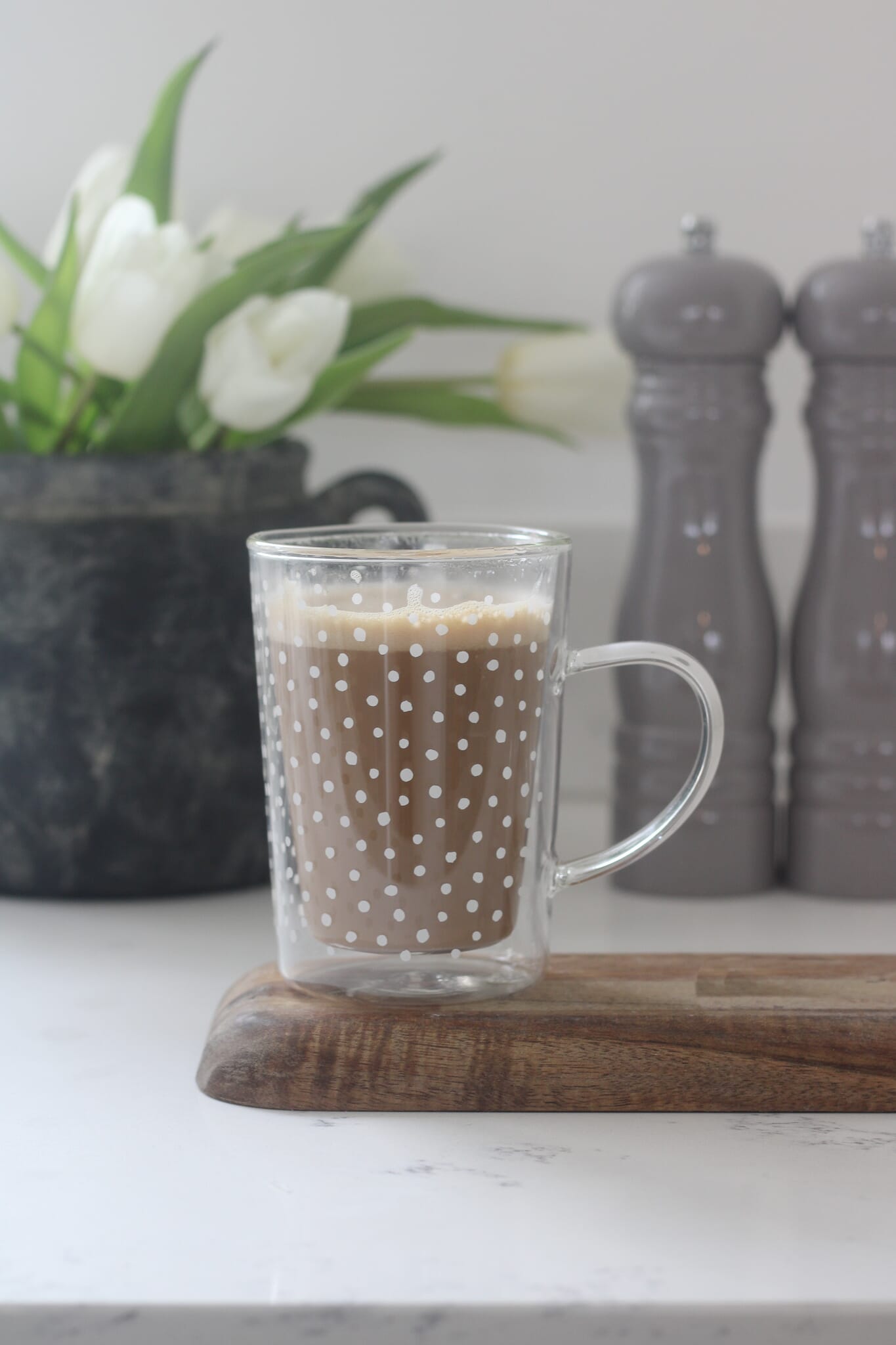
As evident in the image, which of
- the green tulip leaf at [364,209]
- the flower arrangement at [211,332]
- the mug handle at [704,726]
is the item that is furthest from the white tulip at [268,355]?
the mug handle at [704,726]

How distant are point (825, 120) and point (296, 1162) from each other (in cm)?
73

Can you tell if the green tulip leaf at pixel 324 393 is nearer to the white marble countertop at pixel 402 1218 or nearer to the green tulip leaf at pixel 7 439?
the green tulip leaf at pixel 7 439

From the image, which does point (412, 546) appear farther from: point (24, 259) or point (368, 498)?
point (24, 259)

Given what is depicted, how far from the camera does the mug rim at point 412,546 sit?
1.56 feet

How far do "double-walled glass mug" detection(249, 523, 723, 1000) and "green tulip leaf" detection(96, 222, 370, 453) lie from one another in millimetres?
182

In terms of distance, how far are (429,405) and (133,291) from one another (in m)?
0.24

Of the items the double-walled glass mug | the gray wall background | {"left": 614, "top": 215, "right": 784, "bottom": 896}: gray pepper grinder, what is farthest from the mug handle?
the gray wall background

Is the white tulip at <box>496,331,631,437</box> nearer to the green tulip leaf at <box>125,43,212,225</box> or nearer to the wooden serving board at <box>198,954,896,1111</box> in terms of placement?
the green tulip leaf at <box>125,43,212,225</box>

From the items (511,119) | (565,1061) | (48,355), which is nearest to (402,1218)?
(565,1061)

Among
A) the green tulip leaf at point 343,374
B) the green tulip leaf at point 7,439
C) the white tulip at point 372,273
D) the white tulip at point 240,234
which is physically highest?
the white tulip at point 240,234

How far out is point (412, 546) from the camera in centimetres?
55

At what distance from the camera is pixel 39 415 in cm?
71

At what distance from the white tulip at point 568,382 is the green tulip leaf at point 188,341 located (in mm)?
177

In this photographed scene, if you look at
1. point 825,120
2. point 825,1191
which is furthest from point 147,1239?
point 825,120
